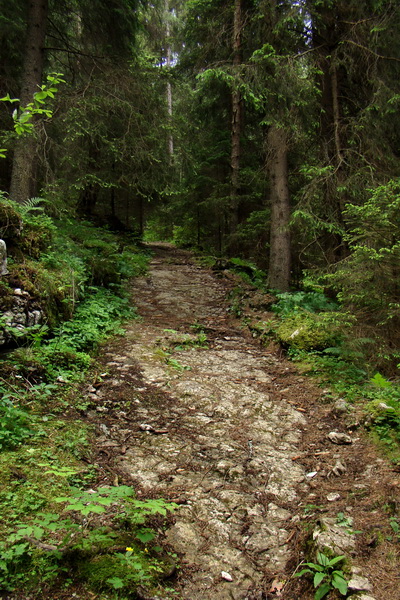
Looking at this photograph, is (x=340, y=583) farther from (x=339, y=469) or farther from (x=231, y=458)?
(x=231, y=458)

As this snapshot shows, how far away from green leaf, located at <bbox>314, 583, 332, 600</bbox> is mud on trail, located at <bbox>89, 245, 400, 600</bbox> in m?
0.07

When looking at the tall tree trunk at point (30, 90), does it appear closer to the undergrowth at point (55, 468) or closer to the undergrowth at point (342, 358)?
the undergrowth at point (55, 468)

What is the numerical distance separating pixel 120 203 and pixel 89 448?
16.9 metres

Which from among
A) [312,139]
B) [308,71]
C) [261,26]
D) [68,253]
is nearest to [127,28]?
[261,26]

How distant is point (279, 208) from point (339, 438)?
6.48m

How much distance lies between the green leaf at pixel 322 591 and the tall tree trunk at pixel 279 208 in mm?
7488

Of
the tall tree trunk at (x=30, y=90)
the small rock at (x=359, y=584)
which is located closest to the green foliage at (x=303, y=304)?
the small rock at (x=359, y=584)

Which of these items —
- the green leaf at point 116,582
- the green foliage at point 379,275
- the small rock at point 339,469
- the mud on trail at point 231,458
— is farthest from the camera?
the green foliage at point 379,275

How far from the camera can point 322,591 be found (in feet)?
6.81

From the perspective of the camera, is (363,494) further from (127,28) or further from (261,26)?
(127,28)

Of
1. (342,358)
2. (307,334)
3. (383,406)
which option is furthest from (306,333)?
(383,406)

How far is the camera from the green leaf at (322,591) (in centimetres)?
205

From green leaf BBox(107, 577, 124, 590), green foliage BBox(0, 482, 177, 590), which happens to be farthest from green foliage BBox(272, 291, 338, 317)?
green leaf BBox(107, 577, 124, 590)

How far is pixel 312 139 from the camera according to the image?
8820 mm
